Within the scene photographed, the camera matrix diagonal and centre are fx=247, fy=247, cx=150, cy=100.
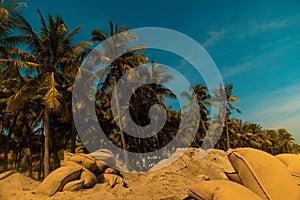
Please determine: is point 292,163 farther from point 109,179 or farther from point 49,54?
point 49,54

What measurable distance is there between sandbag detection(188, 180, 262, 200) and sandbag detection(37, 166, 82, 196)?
6.35 metres

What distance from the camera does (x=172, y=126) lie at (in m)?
31.4

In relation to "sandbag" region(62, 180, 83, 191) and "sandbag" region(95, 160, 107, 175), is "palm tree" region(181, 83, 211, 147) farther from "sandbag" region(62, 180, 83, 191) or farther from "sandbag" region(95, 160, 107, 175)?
"sandbag" region(62, 180, 83, 191)

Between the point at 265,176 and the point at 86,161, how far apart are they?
8.20 metres

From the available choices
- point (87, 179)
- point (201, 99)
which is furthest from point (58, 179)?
point (201, 99)

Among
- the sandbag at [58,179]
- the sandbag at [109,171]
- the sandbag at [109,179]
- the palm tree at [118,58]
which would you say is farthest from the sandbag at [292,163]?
the palm tree at [118,58]

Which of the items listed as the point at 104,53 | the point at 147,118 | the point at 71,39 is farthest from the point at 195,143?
the point at 71,39

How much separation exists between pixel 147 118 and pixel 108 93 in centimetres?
519

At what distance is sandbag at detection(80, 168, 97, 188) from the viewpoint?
849cm

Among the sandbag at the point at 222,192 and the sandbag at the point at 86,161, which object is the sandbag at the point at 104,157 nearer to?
the sandbag at the point at 86,161

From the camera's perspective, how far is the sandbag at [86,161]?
9.32 metres

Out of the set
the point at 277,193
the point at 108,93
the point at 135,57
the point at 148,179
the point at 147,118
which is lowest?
the point at 148,179

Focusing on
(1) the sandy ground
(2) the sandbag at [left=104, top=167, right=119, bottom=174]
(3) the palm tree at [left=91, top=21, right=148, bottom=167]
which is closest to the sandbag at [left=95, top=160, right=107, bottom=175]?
(2) the sandbag at [left=104, top=167, right=119, bottom=174]

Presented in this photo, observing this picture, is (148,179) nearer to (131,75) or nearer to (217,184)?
(217,184)
